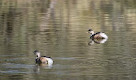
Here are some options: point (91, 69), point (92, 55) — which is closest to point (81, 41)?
point (92, 55)

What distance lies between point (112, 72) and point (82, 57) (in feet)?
7.89

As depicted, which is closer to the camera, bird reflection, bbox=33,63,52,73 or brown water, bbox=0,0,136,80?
brown water, bbox=0,0,136,80

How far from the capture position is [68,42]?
68.8ft

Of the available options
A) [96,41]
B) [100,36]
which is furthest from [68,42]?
[100,36]

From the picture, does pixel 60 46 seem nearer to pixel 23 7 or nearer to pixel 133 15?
pixel 133 15

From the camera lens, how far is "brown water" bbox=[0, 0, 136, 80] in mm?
15406

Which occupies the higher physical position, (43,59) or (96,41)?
(43,59)

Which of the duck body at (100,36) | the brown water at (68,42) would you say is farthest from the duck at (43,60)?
the duck body at (100,36)

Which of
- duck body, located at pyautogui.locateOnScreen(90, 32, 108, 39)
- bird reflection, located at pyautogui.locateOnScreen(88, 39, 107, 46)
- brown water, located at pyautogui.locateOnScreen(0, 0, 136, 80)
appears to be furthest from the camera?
duck body, located at pyautogui.locateOnScreen(90, 32, 108, 39)

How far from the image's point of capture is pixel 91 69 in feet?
51.5

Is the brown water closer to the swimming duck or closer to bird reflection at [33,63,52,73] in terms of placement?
bird reflection at [33,63,52,73]

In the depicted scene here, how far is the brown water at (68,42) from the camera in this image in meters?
15.4

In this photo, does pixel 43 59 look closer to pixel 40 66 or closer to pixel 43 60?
pixel 43 60

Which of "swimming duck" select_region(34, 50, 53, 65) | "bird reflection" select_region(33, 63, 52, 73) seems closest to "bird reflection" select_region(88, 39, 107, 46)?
"swimming duck" select_region(34, 50, 53, 65)
